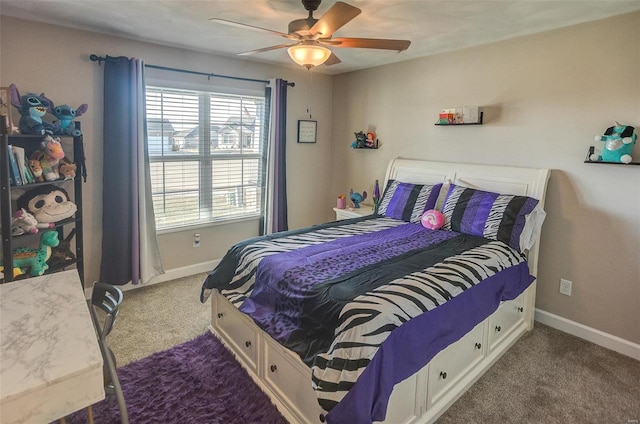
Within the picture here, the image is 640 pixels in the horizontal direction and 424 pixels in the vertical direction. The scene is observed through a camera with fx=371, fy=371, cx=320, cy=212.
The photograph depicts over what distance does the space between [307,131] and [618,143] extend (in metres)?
3.04

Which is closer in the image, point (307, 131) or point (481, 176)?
point (481, 176)

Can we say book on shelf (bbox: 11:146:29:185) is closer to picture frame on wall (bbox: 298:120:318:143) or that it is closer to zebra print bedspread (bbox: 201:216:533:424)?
zebra print bedspread (bbox: 201:216:533:424)

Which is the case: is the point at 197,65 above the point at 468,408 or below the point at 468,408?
above

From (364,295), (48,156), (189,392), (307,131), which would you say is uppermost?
(307,131)

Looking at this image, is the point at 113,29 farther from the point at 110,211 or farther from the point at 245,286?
the point at 245,286

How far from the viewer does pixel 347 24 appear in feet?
8.91

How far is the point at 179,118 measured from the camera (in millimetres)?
3625

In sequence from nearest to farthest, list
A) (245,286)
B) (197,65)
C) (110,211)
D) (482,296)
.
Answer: (482,296) → (245,286) → (110,211) → (197,65)

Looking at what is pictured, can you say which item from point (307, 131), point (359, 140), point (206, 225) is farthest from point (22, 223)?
point (359, 140)

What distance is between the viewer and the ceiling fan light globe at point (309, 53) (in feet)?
7.13

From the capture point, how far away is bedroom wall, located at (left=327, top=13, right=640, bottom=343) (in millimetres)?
2545

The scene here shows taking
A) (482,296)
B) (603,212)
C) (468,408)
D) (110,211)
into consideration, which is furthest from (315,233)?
(603,212)

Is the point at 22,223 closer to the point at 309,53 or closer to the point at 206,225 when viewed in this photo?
the point at 206,225

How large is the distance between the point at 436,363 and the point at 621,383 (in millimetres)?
1316
